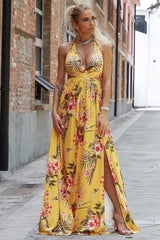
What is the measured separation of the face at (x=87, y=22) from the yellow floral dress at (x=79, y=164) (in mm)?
144

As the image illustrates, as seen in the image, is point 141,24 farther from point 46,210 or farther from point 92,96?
point 46,210

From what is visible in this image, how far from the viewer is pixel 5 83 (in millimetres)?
6836

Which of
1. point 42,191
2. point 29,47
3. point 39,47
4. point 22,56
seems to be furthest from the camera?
point 39,47

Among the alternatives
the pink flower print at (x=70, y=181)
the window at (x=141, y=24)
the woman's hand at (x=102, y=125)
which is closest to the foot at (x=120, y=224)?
the pink flower print at (x=70, y=181)

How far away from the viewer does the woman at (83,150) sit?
4.17 m

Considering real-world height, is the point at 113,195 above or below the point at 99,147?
below

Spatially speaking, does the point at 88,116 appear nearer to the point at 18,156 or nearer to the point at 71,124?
the point at 71,124

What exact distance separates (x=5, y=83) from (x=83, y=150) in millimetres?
2915

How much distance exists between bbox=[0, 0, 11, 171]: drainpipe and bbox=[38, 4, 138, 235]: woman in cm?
261

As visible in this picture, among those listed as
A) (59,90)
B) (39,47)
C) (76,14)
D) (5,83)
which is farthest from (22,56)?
(76,14)

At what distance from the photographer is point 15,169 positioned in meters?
7.97

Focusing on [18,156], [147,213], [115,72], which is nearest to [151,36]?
[115,72]

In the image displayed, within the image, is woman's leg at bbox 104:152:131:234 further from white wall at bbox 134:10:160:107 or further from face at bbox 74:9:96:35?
white wall at bbox 134:10:160:107

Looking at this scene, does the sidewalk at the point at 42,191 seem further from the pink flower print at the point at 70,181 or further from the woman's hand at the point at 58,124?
the woman's hand at the point at 58,124
